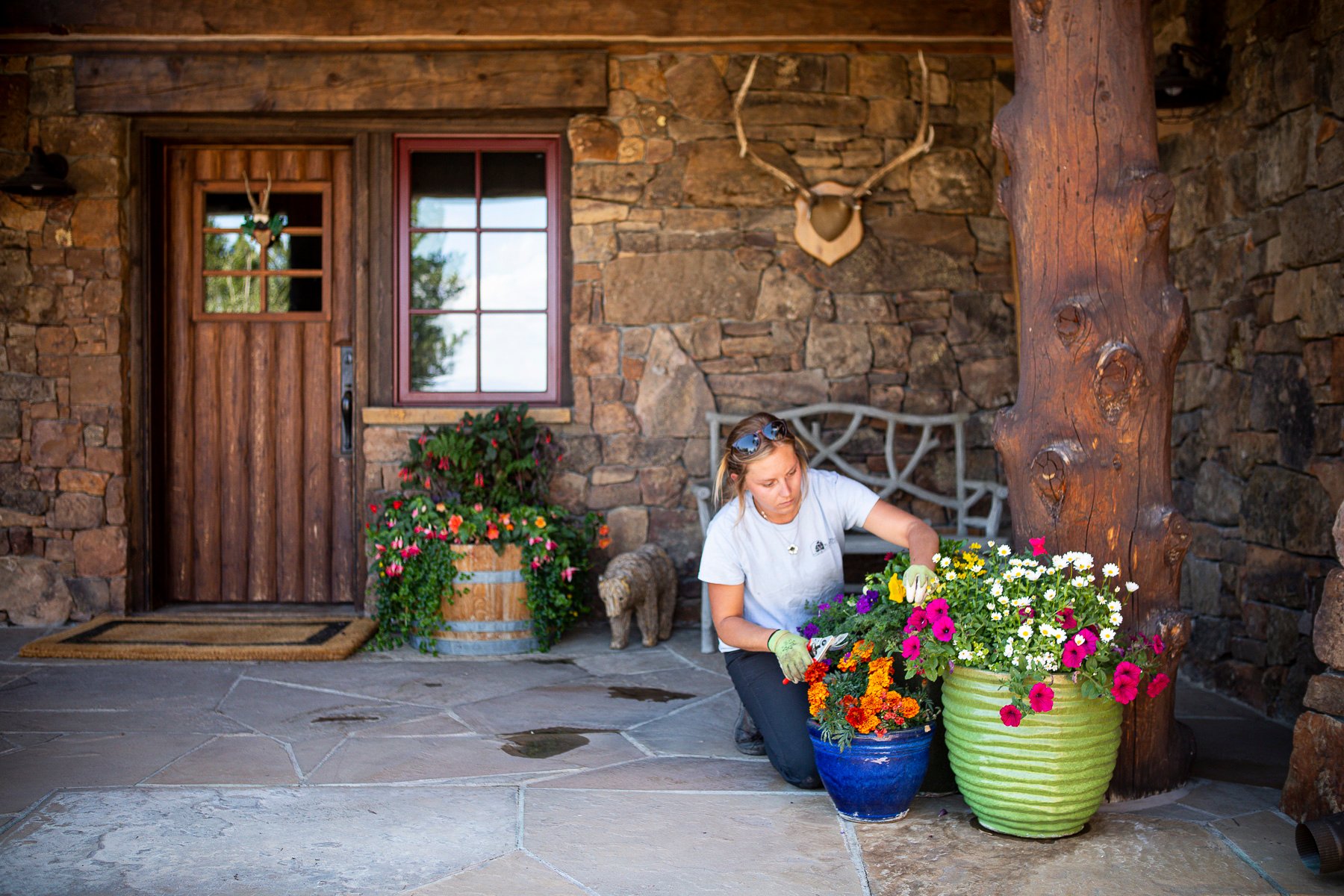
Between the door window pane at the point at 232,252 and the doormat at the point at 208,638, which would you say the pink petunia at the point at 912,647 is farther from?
the door window pane at the point at 232,252

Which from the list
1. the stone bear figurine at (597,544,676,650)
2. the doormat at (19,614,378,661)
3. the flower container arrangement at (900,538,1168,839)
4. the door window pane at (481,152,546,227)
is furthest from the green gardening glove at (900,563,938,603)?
the door window pane at (481,152,546,227)

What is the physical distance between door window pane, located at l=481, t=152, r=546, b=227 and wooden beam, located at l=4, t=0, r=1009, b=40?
0.59m

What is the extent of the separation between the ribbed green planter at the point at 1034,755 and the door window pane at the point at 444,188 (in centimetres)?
356

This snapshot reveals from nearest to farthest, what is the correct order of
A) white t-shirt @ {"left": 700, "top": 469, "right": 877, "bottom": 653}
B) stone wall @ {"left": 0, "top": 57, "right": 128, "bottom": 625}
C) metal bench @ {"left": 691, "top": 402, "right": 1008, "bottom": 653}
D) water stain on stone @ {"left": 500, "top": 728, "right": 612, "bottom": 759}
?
white t-shirt @ {"left": 700, "top": 469, "right": 877, "bottom": 653}, water stain on stone @ {"left": 500, "top": 728, "right": 612, "bottom": 759}, metal bench @ {"left": 691, "top": 402, "right": 1008, "bottom": 653}, stone wall @ {"left": 0, "top": 57, "right": 128, "bottom": 625}

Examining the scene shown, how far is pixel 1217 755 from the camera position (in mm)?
3117

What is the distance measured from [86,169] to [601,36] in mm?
2396

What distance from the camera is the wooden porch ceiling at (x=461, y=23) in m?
4.78

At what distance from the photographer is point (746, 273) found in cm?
504

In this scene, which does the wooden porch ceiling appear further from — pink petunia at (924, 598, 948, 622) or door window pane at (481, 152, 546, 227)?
pink petunia at (924, 598, 948, 622)

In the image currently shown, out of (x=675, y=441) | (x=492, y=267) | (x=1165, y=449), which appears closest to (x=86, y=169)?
(x=492, y=267)

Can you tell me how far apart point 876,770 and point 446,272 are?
349 cm

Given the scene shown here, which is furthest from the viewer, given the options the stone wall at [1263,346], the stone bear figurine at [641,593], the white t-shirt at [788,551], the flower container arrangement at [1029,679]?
the stone bear figurine at [641,593]

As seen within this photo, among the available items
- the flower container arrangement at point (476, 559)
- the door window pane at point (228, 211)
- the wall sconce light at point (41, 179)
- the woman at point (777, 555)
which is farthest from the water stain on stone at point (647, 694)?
the wall sconce light at point (41, 179)

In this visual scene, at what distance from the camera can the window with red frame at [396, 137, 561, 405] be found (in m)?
5.22
